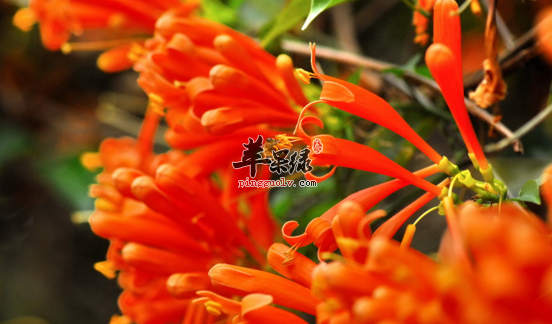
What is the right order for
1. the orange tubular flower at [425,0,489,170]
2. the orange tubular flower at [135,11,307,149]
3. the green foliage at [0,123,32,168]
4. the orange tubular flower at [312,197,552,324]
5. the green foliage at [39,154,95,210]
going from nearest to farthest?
1. the orange tubular flower at [312,197,552,324]
2. the orange tubular flower at [425,0,489,170]
3. the orange tubular flower at [135,11,307,149]
4. the green foliage at [39,154,95,210]
5. the green foliage at [0,123,32,168]

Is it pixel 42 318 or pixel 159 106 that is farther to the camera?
pixel 42 318

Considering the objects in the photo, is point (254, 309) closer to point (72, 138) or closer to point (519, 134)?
point (519, 134)

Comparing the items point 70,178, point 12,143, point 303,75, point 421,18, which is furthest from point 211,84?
point 12,143

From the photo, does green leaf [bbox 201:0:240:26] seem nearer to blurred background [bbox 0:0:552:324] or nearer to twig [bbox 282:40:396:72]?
blurred background [bbox 0:0:552:324]

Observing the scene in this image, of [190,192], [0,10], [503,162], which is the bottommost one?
[190,192]

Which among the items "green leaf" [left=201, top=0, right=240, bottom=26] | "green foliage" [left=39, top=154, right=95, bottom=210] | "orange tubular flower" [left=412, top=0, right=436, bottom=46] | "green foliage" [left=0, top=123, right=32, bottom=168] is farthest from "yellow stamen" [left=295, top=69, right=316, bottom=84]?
"green foliage" [left=0, top=123, right=32, bottom=168]

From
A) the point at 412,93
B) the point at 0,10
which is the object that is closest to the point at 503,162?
the point at 412,93

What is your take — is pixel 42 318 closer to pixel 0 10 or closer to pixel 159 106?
pixel 0 10
